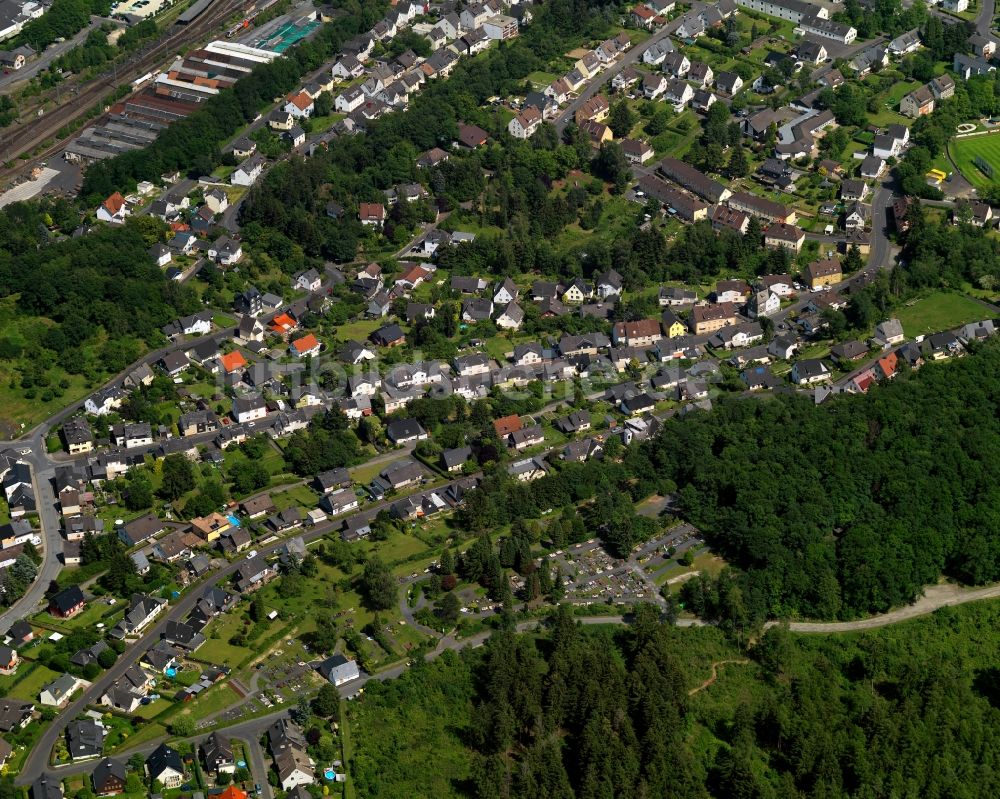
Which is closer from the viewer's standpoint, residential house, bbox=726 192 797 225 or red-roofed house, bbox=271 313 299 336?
red-roofed house, bbox=271 313 299 336

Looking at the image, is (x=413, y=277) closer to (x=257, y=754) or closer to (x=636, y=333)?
(x=636, y=333)

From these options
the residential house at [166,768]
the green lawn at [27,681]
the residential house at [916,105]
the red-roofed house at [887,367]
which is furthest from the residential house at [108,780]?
the residential house at [916,105]

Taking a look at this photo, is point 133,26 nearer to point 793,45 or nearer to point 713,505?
point 793,45

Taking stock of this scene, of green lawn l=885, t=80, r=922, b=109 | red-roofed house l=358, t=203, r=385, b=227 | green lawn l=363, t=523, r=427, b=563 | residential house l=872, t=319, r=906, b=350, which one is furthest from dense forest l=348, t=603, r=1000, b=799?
green lawn l=885, t=80, r=922, b=109

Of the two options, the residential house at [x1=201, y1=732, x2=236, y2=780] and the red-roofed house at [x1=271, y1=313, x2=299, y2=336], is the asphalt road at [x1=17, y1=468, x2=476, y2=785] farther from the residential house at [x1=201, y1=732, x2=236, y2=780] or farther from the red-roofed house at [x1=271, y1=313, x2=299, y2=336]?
the red-roofed house at [x1=271, y1=313, x2=299, y2=336]

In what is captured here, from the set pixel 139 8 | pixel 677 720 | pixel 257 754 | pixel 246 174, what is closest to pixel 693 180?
Answer: pixel 246 174
